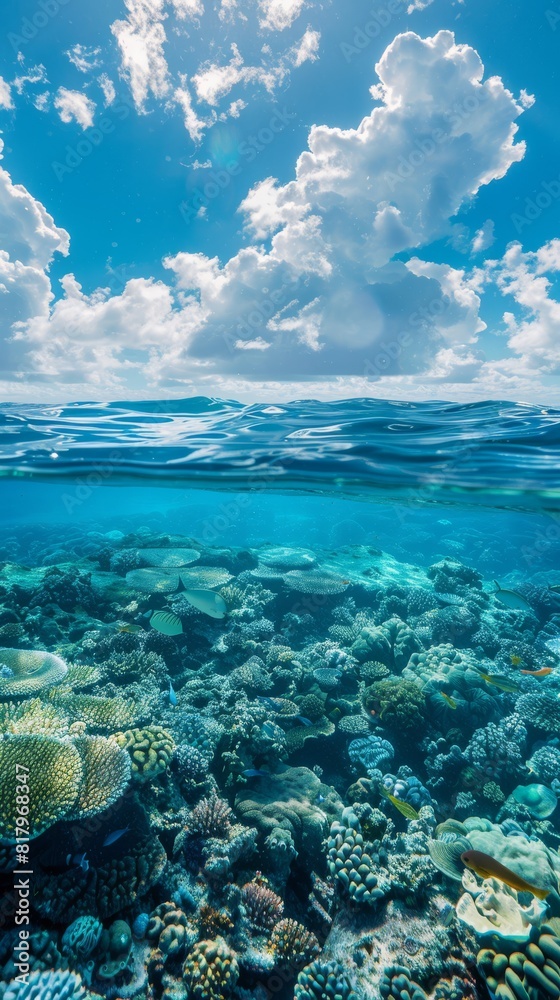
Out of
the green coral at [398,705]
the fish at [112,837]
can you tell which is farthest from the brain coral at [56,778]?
the green coral at [398,705]

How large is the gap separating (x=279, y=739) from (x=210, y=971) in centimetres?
300

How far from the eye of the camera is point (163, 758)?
5.47 meters

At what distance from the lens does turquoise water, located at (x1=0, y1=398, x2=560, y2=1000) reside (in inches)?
164

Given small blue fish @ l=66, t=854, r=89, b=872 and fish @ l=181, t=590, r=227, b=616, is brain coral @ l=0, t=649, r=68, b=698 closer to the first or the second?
fish @ l=181, t=590, r=227, b=616

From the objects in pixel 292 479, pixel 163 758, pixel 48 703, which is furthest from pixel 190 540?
pixel 163 758

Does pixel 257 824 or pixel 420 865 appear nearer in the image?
pixel 420 865

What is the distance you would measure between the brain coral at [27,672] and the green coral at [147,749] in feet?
7.55

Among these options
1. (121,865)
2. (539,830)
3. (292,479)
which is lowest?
(539,830)

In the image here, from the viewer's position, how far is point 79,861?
4.46 meters

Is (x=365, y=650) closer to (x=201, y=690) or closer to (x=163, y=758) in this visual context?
(x=201, y=690)

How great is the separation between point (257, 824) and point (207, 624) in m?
5.63

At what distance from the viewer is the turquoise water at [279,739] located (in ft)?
13.6

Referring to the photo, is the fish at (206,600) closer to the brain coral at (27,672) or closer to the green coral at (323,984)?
the brain coral at (27,672)

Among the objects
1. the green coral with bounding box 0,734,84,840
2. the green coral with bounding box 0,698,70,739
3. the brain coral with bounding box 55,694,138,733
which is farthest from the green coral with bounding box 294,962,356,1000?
the green coral with bounding box 0,698,70,739
